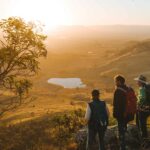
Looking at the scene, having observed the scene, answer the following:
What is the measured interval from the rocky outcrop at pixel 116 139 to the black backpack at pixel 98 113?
2.20 m

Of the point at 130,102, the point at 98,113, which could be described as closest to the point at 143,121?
the point at 130,102

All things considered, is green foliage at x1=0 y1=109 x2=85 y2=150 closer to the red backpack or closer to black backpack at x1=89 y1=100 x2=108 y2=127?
black backpack at x1=89 y1=100 x2=108 y2=127

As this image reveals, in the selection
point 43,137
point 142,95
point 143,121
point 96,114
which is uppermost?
point 142,95

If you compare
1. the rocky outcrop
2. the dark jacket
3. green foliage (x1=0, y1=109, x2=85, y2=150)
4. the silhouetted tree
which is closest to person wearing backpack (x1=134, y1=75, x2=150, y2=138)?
the rocky outcrop

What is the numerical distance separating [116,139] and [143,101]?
209cm

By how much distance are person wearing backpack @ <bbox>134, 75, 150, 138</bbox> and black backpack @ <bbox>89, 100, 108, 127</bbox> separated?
1658mm

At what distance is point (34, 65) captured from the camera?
23406mm

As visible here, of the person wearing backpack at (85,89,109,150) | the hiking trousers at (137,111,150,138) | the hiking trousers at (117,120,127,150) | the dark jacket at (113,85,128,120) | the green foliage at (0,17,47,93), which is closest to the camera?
the person wearing backpack at (85,89,109,150)

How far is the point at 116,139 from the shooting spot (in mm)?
13500

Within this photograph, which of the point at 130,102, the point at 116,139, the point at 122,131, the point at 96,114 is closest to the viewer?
the point at 96,114

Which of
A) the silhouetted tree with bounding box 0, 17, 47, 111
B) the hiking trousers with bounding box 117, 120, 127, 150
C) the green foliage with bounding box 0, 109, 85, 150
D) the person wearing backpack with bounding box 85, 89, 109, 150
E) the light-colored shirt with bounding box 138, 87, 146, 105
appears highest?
the silhouetted tree with bounding box 0, 17, 47, 111

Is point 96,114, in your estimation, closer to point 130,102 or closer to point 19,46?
point 130,102

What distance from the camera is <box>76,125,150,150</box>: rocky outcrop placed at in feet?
43.0

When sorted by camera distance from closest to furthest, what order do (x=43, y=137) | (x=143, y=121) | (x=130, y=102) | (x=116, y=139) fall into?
(x=130, y=102) < (x=143, y=121) < (x=116, y=139) < (x=43, y=137)
